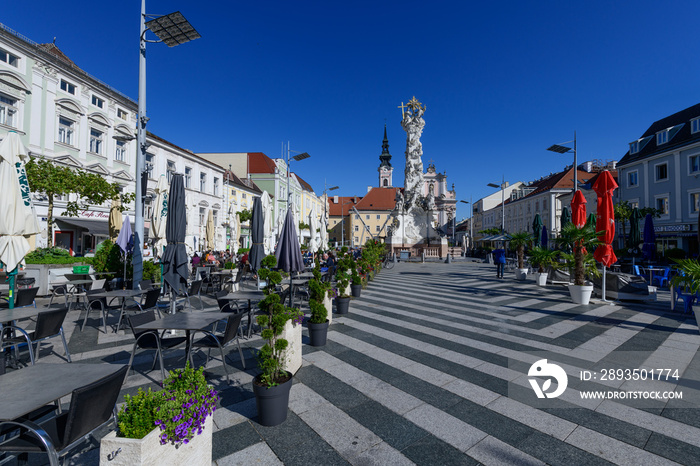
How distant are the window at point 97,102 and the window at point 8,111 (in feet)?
18.6

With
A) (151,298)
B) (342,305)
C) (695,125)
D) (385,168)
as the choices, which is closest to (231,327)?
(151,298)

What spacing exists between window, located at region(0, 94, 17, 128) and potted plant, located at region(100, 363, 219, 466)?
24.4 meters

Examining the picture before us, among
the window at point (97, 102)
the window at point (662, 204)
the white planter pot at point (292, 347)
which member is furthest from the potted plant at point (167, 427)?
the window at point (662, 204)

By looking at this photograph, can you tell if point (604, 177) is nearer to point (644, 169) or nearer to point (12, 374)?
point (12, 374)

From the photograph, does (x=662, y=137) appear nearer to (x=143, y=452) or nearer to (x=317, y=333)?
(x=317, y=333)

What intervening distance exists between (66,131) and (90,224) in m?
6.44

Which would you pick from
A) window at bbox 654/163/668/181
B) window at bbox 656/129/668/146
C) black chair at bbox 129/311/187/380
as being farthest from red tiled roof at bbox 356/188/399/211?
black chair at bbox 129/311/187/380

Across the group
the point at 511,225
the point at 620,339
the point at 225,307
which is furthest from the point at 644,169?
the point at 225,307

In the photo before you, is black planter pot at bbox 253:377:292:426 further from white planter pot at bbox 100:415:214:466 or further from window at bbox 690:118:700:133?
window at bbox 690:118:700:133

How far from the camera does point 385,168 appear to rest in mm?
95562

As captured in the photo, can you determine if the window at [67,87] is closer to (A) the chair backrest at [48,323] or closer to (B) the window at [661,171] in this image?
(A) the chair backrest at [48,323]

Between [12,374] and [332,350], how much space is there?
14.0 ft

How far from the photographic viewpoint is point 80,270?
11.4 m

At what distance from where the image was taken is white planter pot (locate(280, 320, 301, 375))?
466 centimetres
